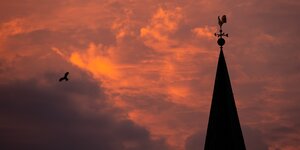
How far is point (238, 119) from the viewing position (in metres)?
50.3

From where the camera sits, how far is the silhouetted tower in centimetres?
4897

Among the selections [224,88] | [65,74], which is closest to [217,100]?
[224,88]

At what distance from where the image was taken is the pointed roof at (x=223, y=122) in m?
→ 48.9

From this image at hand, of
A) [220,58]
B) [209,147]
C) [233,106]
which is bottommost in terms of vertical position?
[209,147]

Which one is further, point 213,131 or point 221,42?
point 221,42

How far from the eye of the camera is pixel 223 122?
49750 millimetres

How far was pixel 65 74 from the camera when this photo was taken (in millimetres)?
56062

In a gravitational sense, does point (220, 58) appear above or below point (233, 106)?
above

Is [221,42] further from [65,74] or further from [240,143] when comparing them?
[65,74]

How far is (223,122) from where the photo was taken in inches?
1959

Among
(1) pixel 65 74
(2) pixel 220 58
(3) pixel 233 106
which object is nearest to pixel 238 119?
(3) pixel 233 106

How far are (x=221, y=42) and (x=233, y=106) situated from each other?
227 inches

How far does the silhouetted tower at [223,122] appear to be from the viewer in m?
49.0

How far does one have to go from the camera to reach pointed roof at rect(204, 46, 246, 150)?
161 ft
